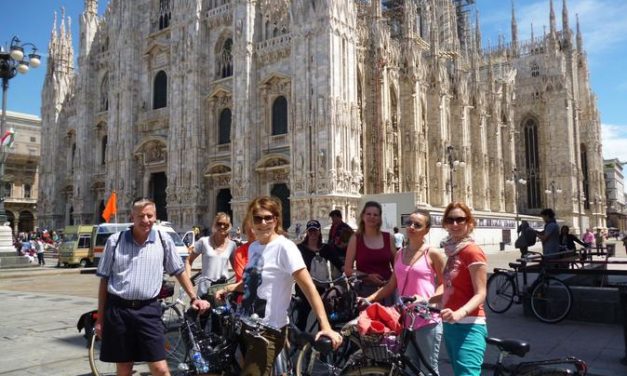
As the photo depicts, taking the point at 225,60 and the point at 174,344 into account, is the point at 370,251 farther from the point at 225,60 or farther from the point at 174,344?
the point at 225,60

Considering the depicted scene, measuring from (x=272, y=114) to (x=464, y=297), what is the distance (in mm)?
24573

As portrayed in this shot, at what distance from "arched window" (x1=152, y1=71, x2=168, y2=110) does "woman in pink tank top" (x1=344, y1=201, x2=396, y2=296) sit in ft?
98.1

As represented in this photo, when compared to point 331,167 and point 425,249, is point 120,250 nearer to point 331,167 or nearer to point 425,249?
point 425,249

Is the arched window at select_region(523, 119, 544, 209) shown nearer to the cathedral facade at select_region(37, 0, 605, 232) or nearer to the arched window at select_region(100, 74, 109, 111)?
the cathedral facade at select_region(37, 0, 605, 232)

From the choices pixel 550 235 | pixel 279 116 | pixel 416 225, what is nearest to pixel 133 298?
pixel 416 225

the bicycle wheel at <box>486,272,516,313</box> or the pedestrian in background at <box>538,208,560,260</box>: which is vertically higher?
the pedestrian in background at <box>538,208,560,260</box>

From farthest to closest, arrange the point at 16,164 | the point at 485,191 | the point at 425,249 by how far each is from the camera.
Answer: the point at 16,164, the point at 485,191, the point at 425,249

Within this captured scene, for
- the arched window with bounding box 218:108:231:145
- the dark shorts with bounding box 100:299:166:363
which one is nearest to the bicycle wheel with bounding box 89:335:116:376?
the dark shorts with bounding box 100:299:166:363

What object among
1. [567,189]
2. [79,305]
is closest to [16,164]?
[79,305]

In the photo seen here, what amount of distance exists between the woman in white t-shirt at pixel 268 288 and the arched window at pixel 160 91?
3121 centimetres

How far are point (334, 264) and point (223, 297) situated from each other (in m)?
1.93

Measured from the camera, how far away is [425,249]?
4297 millimetres

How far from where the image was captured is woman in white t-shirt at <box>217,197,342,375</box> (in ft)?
11.3

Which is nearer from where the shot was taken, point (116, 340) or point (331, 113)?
point (116, 340)
